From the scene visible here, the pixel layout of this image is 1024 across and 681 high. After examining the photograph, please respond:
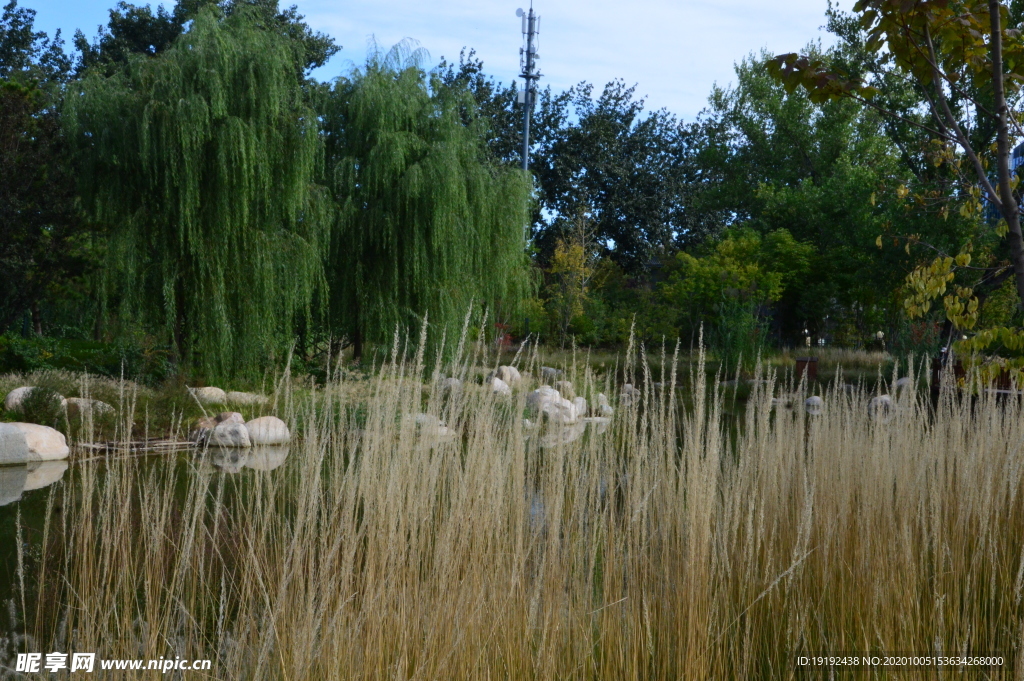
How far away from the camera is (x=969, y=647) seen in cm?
264

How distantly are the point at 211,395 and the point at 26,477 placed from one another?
96.7 inches

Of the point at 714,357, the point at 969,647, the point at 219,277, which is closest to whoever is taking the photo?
the point at 969,647

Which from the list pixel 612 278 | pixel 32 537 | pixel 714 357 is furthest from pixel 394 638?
pixel 612 278

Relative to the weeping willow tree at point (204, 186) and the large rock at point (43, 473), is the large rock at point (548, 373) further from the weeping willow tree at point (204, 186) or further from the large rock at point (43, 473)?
the large rock at point (43, 473)

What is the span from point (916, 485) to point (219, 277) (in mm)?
7820

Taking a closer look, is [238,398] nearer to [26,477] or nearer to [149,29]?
[26,477]

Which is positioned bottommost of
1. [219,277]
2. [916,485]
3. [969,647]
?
[969,647]

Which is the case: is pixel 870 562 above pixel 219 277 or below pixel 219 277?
below

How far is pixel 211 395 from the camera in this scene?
9250 millimetres

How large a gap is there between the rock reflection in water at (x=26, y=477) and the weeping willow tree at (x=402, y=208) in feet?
15.8

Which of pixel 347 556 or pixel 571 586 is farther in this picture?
pixel 571 586

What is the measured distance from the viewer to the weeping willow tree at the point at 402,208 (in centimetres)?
1141

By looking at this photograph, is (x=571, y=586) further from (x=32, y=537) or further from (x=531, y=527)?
(x=32, y=537)

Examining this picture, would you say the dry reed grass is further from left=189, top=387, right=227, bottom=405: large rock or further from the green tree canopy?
the green tree canopy
